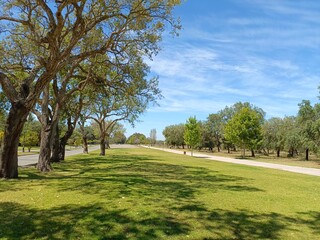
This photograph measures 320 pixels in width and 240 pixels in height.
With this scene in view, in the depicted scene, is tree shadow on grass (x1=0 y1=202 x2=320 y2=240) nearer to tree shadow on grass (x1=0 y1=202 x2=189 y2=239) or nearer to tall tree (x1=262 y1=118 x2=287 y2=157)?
tree shadow on grass (x1=0 y1=202 x2=189 y2=239)

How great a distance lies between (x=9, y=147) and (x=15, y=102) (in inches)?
78.6

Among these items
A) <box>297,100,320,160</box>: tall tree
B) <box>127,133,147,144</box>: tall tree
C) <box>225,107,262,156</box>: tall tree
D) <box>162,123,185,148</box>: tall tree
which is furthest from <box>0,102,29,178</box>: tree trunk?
<box>127,133,147,144</box>: tall tree

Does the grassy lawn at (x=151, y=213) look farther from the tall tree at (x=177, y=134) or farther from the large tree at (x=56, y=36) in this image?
the tall tree at (x=177, y=134)

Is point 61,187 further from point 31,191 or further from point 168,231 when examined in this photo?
point 168,231

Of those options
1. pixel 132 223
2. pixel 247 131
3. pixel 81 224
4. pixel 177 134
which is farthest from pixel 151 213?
pixel 177 134

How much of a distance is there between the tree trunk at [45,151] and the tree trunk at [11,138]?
3.90 metres

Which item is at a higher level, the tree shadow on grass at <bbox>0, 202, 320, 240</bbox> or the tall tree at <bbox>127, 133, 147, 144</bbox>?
the tall tree at <bbox>127, 133, 147, 144</bbox>

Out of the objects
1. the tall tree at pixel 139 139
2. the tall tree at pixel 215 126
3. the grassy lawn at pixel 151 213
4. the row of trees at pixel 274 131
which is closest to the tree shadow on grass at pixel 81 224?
the grassy lawn at pixel 151 213

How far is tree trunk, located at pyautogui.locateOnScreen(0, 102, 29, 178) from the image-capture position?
12.6 m

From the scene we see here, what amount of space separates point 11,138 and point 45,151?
15.6ft

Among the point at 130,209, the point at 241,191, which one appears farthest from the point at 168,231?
the point at 241,191

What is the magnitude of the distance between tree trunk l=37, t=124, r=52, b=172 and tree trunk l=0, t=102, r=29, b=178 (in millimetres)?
3904

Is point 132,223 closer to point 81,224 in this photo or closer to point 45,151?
point 81,224

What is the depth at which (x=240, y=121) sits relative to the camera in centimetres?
5216
